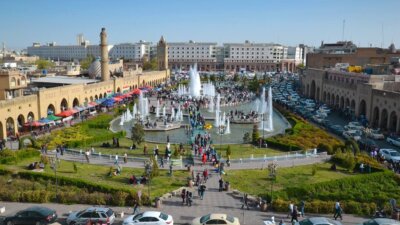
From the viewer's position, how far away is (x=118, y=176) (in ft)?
82.4

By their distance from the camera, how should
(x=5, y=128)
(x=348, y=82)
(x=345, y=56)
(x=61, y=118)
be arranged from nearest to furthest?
(x=5, y=128) < (x=61, y=118) < (x=348, y=82) < (x=345, y=56)

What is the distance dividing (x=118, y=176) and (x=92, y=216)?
287 inches

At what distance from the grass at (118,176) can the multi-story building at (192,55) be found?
133 m

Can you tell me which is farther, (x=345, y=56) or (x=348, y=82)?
(x=345, y=56)

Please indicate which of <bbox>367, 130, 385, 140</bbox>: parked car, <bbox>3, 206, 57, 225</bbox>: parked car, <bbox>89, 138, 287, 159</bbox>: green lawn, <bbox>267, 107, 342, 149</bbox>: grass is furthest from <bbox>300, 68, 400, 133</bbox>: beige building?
<bbox>3, 206, 57, 225</bbox>: parked car

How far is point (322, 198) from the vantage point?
21.8 metres

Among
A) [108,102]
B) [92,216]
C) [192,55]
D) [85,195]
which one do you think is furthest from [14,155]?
[192,55]

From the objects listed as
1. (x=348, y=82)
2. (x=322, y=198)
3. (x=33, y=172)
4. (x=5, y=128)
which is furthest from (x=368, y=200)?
(x=348, y=82)

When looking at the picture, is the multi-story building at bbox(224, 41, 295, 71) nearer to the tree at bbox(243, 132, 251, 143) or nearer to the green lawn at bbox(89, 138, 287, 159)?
the tree at bbox(243, 132, 251, 143)

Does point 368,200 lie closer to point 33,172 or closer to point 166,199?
point 166,199

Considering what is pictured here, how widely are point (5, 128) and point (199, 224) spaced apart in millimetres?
27448

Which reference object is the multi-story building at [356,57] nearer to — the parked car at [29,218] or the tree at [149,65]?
the tree at [149,65]

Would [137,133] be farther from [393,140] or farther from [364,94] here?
[364,94]

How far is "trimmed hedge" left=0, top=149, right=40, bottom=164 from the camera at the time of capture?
26969 millimetres
